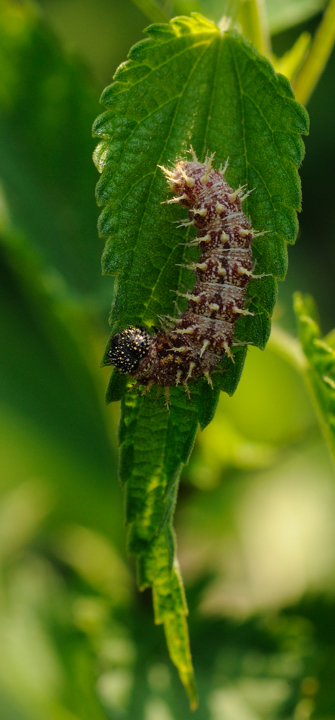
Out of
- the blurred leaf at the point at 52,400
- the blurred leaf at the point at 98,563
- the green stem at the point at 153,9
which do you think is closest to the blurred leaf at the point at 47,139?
the blurred leaf at the point at 52,400

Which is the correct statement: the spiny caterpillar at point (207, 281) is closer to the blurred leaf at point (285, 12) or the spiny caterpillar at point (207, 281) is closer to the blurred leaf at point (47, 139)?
the blurred leaf at point (47, 139)

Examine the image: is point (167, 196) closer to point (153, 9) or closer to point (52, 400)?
point (153, 9)

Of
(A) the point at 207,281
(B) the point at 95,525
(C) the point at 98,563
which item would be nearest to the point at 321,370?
(A) the point at 207,281

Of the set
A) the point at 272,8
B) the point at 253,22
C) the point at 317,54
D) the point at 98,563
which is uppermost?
the point at 272,8

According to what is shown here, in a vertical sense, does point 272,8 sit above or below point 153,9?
above

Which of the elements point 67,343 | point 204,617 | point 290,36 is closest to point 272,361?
point 67,343

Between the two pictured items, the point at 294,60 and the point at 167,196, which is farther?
the point at 294,60
